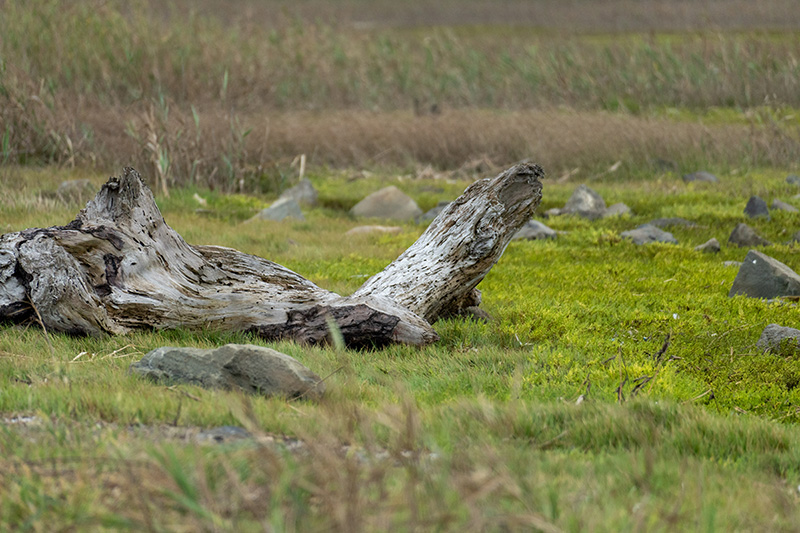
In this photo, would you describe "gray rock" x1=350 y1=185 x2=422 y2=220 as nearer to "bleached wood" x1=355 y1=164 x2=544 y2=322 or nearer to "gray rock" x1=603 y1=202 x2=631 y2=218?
"gray rock" x1=603 y1=202 x2=631 y2=218

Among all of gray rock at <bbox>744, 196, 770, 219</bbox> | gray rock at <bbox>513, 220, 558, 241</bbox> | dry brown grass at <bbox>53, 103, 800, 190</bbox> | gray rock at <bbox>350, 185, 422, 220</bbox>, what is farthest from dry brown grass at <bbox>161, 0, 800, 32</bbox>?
gray rock at <bbox>744, 196, 770, 219</bbox>

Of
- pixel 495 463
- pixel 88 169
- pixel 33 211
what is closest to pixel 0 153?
pixel 88 169

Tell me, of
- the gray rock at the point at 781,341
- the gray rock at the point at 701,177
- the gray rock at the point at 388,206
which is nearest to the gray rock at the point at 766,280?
the gray rock at the point at 781,341

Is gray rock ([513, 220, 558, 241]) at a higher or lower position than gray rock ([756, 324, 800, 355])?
lower

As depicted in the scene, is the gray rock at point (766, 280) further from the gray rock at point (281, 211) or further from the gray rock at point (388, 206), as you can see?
the gray rock at point (281, 211)

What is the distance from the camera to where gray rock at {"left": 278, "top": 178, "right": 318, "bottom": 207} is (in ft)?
37.3

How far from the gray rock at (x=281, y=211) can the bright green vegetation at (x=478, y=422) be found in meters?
2.17

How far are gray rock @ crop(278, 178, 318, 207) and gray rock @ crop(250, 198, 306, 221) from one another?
1.17 m

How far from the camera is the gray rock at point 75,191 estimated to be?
30.3 ft

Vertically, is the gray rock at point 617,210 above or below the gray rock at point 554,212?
above

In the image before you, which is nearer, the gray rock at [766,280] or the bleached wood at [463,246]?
the bleached wood at [463,246]

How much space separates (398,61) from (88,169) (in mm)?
10295

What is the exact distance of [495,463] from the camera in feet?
6.39

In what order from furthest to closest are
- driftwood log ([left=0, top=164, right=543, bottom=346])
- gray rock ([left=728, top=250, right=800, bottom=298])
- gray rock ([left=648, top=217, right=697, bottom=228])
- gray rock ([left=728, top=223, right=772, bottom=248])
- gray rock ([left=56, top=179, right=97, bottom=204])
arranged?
gray rock ([left=648, top=217, right=697, bottom=228])
gray rock ([left=56, top=179, right=97, bottom=204])
gray rock ([left=728, top=223, right=772, bottom=248])
gray rock ([left=728, top=250, right=800, bottom=298])
driftwood log ([left=0, top=164, right=543, bottom=346])
